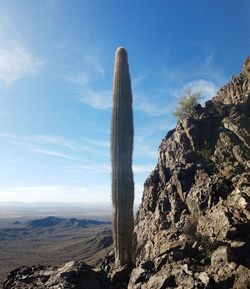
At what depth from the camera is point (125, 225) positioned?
17.2 m

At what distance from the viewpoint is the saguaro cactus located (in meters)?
17.2

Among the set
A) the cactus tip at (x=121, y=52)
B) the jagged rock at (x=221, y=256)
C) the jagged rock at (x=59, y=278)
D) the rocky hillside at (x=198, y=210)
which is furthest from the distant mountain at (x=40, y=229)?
the jagged rock at (x=221, y=256)

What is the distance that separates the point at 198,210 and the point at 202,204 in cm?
41

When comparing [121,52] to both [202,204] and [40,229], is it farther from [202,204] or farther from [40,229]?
[40,229]

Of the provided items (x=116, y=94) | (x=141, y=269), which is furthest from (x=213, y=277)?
(x=116, y=94)

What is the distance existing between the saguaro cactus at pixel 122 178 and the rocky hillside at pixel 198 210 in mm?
1069

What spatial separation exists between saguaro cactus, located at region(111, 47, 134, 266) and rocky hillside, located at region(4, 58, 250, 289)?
3.51 ft

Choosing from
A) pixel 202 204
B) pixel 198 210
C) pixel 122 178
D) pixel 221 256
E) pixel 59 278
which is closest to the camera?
pixel 59 278

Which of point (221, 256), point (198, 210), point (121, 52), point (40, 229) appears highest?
point (121, 52)

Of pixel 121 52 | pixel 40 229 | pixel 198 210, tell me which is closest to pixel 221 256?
pixel 198 210

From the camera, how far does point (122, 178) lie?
1725cm

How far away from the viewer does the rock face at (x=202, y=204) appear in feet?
43.2

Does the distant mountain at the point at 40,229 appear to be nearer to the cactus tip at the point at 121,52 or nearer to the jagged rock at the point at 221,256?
the cactus tip at the point at 121,52

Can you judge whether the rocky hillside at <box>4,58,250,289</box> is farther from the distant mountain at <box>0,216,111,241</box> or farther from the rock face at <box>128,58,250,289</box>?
the distant mountain at <box>0,216,111,241</box>
